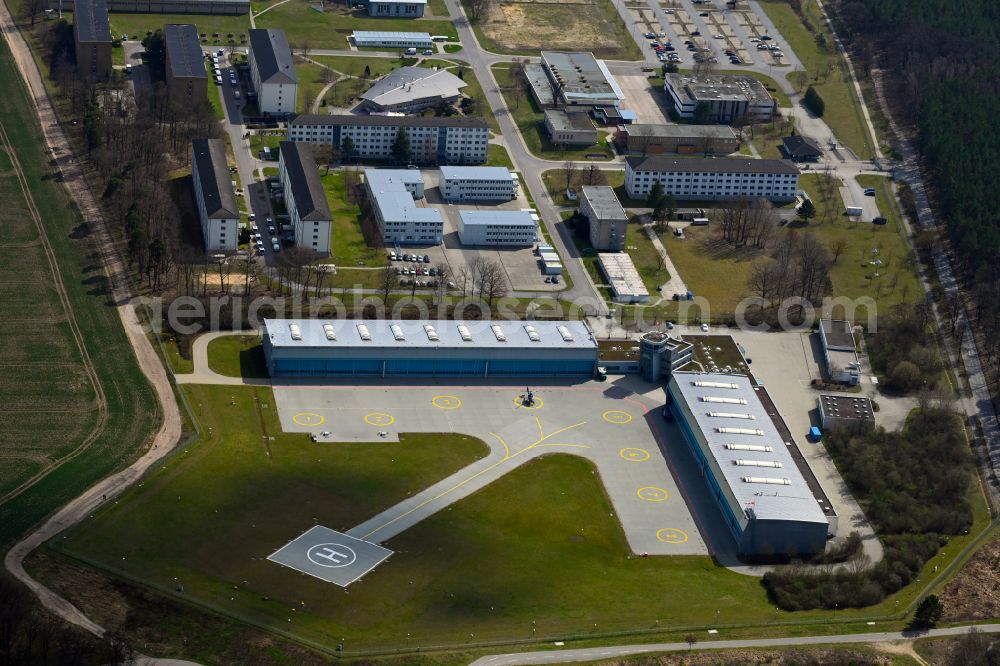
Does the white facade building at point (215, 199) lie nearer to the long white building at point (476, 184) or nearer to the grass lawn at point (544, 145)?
the long white building at point (476, 184)

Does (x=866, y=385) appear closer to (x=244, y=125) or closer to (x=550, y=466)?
(x=550, y=466)

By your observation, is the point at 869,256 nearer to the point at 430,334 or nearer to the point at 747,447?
the point at 747,447

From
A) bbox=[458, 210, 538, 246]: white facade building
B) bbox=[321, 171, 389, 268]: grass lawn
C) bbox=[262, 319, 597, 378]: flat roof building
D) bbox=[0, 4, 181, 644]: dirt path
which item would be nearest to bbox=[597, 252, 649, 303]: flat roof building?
bbox=[458, 210, 538, 246]: white facade building

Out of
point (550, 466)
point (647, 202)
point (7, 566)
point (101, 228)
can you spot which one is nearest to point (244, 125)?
point (101, 228)

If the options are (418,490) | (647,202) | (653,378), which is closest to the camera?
(418,490)

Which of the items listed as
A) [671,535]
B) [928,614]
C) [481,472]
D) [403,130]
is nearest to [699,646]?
[671,535]

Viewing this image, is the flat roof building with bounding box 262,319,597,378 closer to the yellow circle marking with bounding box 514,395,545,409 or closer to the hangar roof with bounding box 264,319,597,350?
the hangar roof with bounding box 264,319,597,350
